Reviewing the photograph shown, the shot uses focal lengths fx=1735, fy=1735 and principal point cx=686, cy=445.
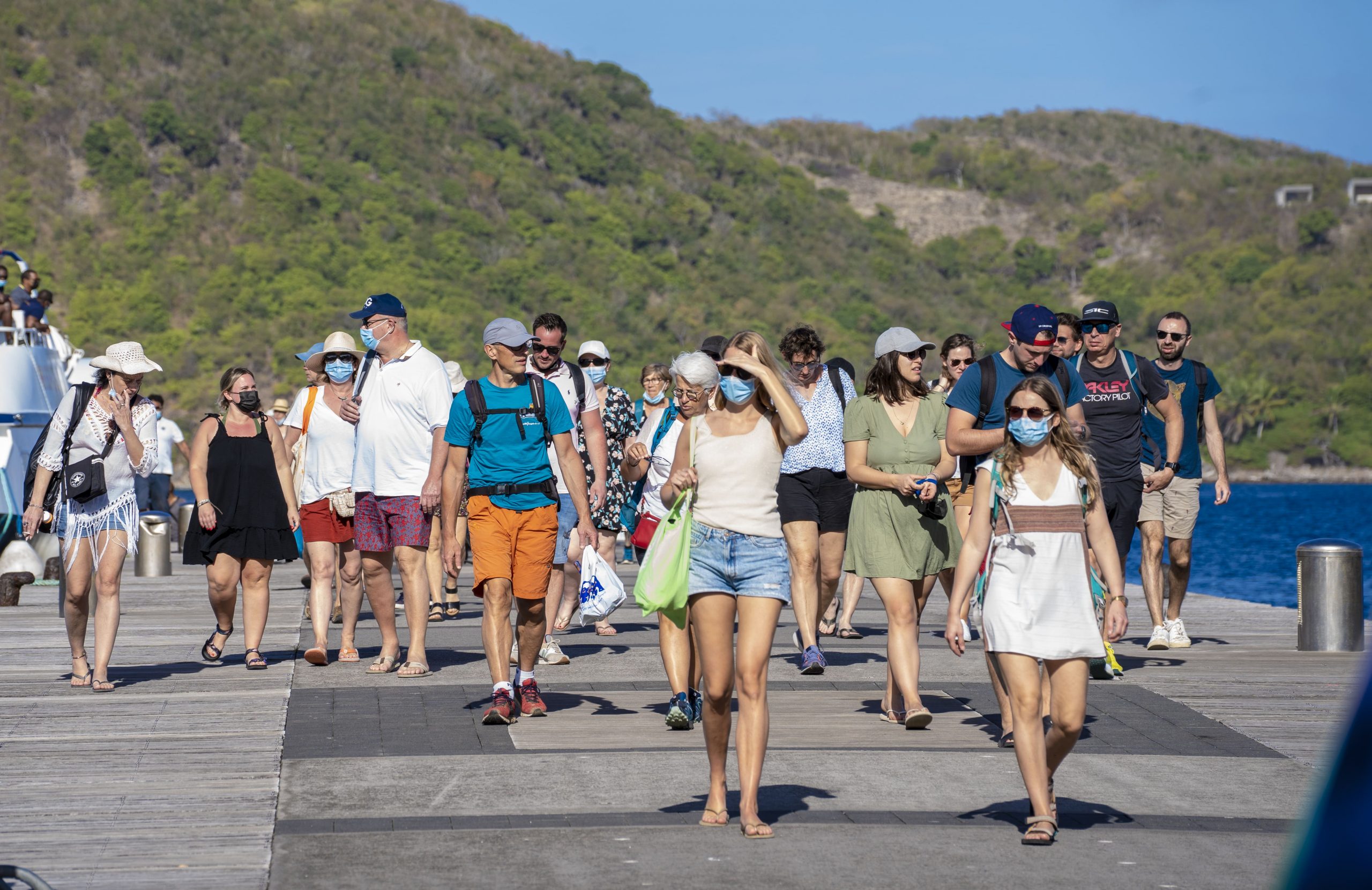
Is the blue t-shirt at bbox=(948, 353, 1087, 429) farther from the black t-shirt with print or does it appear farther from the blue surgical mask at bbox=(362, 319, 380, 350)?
the blue surgical mask at bbox=(362, 319, 380, 350)

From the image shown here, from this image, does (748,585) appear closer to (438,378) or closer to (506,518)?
(506,518)

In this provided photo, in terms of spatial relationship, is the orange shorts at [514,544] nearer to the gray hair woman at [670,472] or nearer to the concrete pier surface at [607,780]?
the gray hair woman at [670,472]

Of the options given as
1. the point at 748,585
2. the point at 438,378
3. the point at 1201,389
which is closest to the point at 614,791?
the point at 748,585

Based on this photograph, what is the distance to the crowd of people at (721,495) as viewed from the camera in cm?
598

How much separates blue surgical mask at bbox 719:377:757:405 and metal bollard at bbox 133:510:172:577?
14628 millimetres

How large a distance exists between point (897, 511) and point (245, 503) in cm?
430

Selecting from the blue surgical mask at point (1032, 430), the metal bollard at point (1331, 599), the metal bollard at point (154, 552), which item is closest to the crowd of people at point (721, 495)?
the blue surgical mask at point (1032, 430)

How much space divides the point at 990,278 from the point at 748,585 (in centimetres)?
15183

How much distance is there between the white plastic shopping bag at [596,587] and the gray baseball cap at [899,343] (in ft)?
5.59

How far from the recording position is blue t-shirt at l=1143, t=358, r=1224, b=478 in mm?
11211

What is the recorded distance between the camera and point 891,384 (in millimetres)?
8586

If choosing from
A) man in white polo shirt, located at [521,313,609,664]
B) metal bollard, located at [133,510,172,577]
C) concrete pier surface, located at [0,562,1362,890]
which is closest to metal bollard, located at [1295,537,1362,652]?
concrete pier surface, located at [0,562,1362,890]

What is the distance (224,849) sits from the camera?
5.60 m

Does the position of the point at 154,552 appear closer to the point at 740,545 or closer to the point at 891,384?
the point at 891,384
